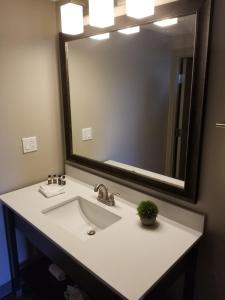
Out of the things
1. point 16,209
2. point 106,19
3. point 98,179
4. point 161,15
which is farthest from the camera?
point 98,179

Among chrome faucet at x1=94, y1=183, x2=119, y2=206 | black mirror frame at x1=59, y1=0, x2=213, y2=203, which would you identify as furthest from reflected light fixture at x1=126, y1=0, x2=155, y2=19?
chrome faucet at x1=94, y1=183, x2=119, y2=206

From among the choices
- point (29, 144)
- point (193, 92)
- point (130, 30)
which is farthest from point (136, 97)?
point (29, 144)

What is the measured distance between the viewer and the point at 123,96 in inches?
62.9

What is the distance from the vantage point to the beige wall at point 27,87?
153cm

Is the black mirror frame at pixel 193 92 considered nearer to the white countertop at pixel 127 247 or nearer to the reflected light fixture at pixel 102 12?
the reflected light fixture at pixel 102 12

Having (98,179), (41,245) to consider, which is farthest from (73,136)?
(41,245)

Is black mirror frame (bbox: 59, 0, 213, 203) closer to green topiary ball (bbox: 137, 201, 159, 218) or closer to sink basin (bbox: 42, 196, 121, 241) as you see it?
green topiary ball (bbox: 137, 201, 159, 218)

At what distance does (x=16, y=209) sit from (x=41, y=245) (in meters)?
0.27

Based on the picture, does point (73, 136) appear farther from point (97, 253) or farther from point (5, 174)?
point (97, 253)

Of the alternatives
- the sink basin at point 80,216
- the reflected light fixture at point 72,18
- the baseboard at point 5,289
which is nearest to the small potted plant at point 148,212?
the sink basin at point 80,216

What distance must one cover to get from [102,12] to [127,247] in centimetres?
120

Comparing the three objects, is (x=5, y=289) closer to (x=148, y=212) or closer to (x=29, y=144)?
(x=29, y=144)

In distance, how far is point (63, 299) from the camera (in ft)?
5.59

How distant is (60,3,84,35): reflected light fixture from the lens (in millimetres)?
1432
